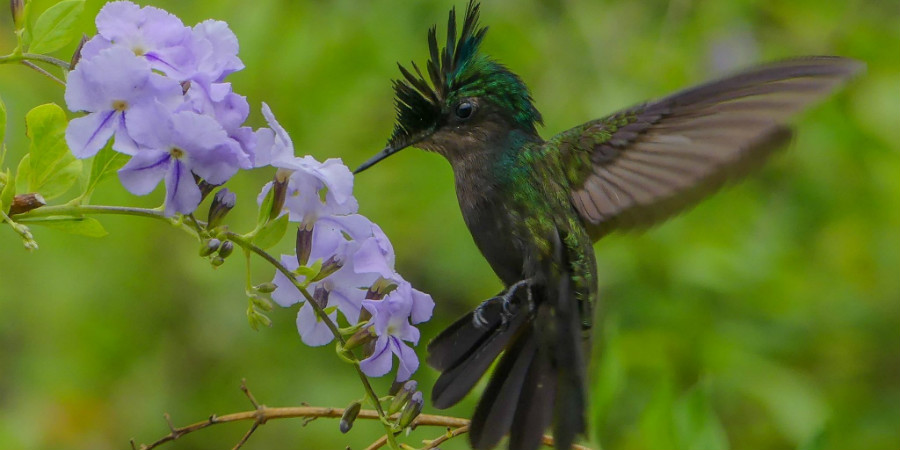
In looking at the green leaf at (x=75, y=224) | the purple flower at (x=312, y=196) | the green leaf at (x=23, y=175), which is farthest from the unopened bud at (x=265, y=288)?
the green leaf at (x=23, y=175)

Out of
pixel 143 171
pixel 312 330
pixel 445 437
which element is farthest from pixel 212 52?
pixel 445 437

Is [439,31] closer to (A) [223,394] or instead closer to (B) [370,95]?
(B) [370,95]

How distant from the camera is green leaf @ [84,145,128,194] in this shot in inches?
55.0

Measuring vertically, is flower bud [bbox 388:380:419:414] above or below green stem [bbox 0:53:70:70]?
below

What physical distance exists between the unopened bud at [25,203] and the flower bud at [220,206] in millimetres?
209

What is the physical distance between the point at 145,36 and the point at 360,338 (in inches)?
19.6

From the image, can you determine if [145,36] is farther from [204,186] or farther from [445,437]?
[445,437]

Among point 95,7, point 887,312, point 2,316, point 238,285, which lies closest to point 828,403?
point 887,312

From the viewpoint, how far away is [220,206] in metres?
1.40

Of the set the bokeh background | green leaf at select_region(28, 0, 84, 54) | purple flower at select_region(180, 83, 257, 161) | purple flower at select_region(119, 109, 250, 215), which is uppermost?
green leaf at select_region(28, 0, 84, 54)

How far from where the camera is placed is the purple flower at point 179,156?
1301 mm

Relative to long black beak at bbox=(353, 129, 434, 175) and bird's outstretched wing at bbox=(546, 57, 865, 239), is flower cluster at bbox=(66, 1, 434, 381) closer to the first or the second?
long black beak at bbox=(353, 129, 434, 175)

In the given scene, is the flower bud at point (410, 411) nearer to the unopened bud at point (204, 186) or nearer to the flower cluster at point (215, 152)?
the flower cluster at point (215, 152)

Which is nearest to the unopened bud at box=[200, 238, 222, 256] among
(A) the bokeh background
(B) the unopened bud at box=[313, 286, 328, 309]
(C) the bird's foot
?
(B) the unopened bud at box=[313, 286, 328, 309]
